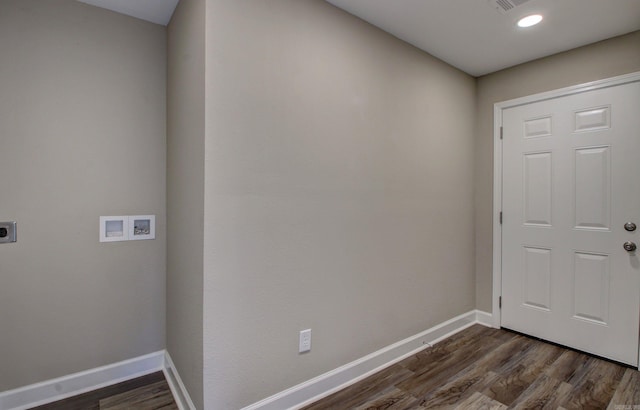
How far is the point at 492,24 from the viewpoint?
2197 mm

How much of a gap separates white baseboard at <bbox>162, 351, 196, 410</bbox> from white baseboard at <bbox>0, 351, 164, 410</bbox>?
0.34 feet

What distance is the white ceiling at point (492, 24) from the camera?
1988mm

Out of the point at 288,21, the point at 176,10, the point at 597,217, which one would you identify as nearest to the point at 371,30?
the point at 288,21

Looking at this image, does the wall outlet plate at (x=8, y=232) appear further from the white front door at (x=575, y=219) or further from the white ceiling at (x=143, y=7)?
the white front door at (x=575, y=219)

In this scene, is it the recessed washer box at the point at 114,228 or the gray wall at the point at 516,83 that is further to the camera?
the gray wall at the point at 516,83

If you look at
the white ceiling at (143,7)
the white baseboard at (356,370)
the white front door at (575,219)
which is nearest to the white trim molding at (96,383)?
the white baseboard at (356,370)

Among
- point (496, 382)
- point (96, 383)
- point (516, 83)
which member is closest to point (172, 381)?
point (96, 383)

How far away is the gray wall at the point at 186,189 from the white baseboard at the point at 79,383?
0.72ft

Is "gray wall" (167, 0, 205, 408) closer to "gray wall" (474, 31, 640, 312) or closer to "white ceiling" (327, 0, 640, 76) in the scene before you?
"white ceiling" (327, 0, 640, 76)

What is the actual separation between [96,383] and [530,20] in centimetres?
386

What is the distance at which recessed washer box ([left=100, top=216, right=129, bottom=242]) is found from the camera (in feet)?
6.68

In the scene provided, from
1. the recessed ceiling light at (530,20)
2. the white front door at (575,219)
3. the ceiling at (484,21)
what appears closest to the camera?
the ceiling at (484,21)

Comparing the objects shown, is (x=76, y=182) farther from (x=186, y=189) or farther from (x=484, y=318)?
(x=484, y=318)

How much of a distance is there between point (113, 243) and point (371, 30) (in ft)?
7.73
